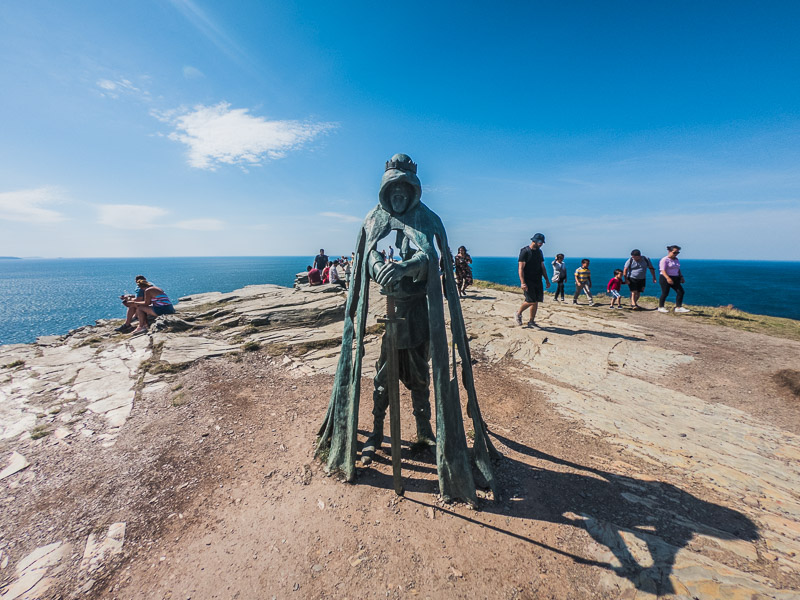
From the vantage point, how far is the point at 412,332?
394 centimetres

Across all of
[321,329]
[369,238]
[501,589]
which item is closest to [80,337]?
[321,329]

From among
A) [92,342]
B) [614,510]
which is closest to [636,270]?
[614,510]

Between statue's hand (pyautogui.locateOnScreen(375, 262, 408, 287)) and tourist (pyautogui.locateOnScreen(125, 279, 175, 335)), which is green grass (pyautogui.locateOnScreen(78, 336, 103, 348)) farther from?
statue's hand (pyautogui.locateOnScreen(375, 262, 408, 287))

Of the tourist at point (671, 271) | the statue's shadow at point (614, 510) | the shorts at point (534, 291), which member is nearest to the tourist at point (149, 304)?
the statue's shadow at point (614, 510)

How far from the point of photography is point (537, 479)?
3.97m

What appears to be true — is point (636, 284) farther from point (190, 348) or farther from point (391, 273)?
point (190, 348)

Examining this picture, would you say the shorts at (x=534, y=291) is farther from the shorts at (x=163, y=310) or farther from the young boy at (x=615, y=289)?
the shorts at (x=163, y=310)

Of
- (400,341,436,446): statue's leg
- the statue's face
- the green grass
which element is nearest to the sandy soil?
(400,341,436,446): statue's leg

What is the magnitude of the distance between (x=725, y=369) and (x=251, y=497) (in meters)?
9.67

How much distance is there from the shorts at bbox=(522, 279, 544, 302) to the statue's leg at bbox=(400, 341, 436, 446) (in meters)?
6.51

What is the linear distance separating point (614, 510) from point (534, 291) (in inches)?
274

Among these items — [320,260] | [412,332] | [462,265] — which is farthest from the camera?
[320,260]

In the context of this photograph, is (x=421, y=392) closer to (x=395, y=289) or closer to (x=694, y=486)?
(x=395, y=289)

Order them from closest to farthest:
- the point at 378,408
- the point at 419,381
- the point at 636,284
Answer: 1. the point at 419,381
2. the point at 378,408
3. the point at 636,284
